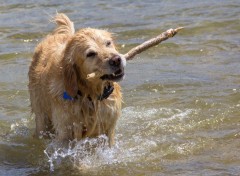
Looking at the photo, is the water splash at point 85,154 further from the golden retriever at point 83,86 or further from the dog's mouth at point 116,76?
the dog's mouth at point 116,76

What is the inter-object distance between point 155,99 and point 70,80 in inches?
99.0

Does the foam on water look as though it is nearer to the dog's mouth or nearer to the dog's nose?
the dog's mouth

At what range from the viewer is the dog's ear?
6434mm

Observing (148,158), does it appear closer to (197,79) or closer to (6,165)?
(6,165)

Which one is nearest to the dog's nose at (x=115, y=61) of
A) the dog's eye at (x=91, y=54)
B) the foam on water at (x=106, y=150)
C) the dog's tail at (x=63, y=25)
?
the dog's eye at (x=91, y=54)

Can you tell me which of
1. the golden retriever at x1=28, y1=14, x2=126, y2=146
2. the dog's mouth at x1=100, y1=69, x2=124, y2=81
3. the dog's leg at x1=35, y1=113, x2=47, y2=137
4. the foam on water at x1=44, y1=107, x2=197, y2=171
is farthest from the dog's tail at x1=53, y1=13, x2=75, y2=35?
the dog's mouth at x1=100, y1=69, x2=124, y2=81

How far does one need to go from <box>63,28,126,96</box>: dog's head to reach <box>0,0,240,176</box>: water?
2.57 feet

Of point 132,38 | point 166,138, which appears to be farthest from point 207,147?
point 132,38

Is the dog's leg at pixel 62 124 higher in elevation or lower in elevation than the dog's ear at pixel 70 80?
lower

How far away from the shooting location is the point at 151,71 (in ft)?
32.2

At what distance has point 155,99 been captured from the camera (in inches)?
344

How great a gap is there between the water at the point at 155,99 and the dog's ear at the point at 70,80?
0.63m

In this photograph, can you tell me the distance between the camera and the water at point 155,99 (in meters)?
6.71

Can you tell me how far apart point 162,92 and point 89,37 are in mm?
2824
